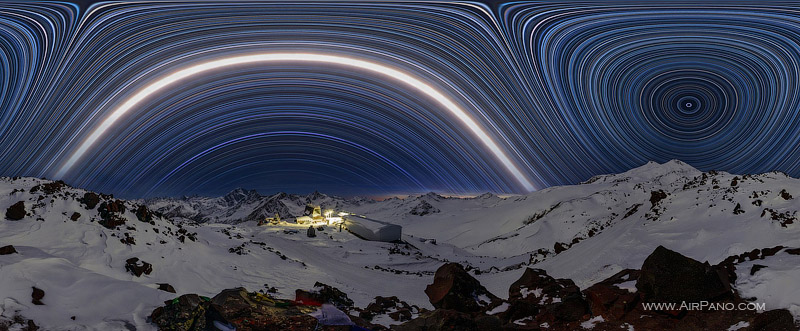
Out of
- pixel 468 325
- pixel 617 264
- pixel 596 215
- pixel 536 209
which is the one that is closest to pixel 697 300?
pixel 468 325

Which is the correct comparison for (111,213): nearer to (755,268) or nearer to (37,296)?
(37,296)

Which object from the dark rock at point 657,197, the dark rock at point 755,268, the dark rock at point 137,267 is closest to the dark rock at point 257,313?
the dark rock at point 137,267

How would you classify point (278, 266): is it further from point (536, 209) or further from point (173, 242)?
point (536, 209)

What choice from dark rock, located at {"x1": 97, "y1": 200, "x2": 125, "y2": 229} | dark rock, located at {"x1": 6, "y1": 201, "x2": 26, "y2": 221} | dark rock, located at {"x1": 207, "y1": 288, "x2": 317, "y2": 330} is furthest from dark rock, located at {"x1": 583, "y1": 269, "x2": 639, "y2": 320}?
dark rock, located at {"x1": 6, "y1": 201, "x2": 26, "y2": 221}

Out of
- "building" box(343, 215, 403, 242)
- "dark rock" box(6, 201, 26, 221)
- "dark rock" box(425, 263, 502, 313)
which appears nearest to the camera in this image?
→ "dark rock" box(425, 263, 502, 313)

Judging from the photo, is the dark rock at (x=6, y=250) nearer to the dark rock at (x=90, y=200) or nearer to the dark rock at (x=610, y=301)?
the dark rock at (x=90, y=200)

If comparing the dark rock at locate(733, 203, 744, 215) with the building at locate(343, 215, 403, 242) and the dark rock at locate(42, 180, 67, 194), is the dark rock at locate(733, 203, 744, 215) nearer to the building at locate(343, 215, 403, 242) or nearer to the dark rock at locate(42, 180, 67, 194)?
the dark rock at locate(42, 180, 67, 194)

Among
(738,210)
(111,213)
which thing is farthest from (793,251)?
(111,213)
